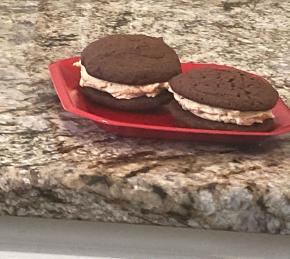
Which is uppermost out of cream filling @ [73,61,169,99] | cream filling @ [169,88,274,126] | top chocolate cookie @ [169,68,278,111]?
top chocolate cookie @ [169,68,278,111]

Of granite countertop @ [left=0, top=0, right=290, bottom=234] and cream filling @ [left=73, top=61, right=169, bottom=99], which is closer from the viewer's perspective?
granite countertop @ [left=0, top=0, right=290, bottom=234]

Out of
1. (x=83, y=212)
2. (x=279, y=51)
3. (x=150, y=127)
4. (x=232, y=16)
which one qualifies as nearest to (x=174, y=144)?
(x=150, y=127)

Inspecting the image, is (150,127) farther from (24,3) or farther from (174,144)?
(24,3)

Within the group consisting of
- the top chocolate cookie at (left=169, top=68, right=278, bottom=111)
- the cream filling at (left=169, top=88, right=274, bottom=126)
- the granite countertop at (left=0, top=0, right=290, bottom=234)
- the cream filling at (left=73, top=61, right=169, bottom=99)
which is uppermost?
the top chocolate cookie at (left=169, top=68, right=278, bottom=111)

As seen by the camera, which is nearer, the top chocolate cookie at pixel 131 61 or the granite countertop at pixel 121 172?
the granite countertop at pixel 121 172

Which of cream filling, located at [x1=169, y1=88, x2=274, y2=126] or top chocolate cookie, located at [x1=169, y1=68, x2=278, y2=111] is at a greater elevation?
top chocolate cookie, located at [x1=169, y1=68, x2=278, y2=111]

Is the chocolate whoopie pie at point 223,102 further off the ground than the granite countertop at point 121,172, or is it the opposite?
the chocolate whoopie pie at point 223,102
